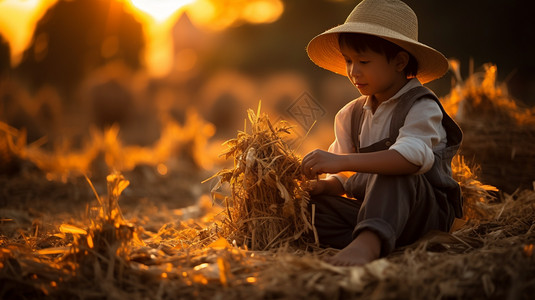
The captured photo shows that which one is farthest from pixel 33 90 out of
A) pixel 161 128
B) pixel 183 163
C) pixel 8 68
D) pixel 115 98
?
pixel 183 163

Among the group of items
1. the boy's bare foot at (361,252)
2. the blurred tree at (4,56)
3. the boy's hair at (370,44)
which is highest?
the blurred tree at (4,56)

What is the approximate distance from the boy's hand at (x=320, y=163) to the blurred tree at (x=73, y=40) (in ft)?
45.7

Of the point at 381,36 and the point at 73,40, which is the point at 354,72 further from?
the point at 73,40

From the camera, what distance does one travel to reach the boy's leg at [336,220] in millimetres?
2156

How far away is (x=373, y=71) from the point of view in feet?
6.95

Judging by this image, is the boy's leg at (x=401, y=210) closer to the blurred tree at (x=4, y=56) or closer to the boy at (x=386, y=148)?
the boy at (x=386, y=148)

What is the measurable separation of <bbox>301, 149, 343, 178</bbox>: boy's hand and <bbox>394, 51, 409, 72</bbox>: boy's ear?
24.6 inches

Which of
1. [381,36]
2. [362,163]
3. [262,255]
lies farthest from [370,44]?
[262,255]

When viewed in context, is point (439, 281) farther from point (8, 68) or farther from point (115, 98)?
point (8, 68)

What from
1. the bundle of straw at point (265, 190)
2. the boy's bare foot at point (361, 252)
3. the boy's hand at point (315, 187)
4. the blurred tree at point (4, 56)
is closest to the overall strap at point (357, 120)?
the boy's hand at point (315, 187)

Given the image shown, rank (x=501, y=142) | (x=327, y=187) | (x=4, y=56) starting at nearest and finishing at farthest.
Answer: (x=327, y=187) → (x=501, y=142) → (x=4, y=56)

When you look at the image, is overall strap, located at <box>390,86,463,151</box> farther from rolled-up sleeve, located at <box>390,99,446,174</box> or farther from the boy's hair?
the boy's hair

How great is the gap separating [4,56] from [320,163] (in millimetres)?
12604

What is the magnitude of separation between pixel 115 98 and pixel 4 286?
11.1 m
